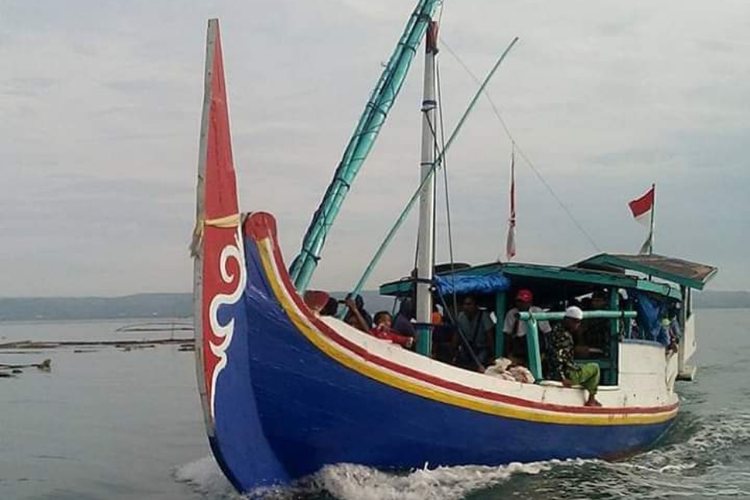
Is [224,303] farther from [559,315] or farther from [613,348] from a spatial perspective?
[613,348]

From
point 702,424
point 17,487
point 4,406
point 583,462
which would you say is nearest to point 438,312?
point 583,462

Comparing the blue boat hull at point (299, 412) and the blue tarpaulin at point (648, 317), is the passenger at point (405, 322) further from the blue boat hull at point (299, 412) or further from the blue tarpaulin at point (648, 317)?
the blue tarpaulin at point (648, 317)

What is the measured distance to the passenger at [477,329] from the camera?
37.7 feet

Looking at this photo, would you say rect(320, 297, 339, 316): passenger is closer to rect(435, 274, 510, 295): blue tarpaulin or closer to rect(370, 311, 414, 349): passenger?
rect(370, 311, 414, 349): passenger

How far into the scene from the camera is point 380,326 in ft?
32.0

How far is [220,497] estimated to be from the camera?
31.3 feet

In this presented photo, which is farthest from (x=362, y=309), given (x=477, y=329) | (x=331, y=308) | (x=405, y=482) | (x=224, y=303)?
(x=224, y=303)

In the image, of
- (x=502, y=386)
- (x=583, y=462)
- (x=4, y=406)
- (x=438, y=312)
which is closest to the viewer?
(x=502, y=386)

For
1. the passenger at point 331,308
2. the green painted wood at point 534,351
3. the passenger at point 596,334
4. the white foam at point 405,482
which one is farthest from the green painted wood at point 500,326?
the passenger at point 331,308

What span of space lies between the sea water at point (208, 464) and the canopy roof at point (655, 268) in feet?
8.20

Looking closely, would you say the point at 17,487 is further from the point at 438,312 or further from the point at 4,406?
the point at 4,406

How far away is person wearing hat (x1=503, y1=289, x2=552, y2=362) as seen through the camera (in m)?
11.0

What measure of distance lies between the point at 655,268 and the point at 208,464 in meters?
6.84

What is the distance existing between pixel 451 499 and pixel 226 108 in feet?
14.2
